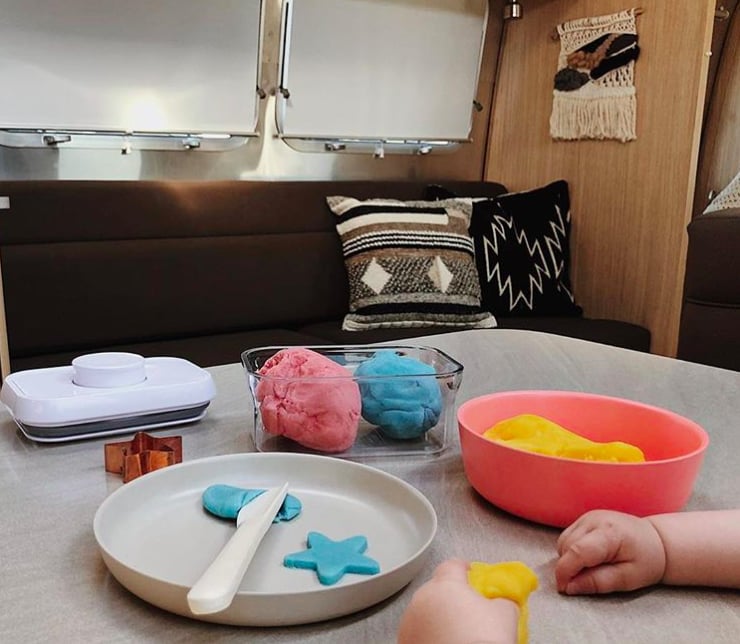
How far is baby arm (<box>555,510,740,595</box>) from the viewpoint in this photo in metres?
0.56

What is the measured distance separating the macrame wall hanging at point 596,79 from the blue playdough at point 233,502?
2217 mm

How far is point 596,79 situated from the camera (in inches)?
105

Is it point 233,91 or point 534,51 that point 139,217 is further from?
point 534,51

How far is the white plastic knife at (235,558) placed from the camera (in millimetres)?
471

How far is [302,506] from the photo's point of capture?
2.24 feet

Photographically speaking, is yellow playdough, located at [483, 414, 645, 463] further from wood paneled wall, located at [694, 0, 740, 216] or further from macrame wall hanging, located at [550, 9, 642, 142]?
wood paneled wall, located at [694, 0, 740, 216]

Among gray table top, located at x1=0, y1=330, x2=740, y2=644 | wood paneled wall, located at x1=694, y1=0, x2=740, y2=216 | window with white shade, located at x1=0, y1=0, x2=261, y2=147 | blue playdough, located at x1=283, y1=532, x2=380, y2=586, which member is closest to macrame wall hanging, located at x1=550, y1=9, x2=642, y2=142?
wood paneled wall, located at x1=694, y1=0, x2=740, y2=216

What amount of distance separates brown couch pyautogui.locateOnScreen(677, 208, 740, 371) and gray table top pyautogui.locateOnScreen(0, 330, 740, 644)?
3.43 ft

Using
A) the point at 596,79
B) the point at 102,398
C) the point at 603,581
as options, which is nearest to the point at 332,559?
the point at 603,581

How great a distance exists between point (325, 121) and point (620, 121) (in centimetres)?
91

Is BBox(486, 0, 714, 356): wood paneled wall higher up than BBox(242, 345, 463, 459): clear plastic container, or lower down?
higher up

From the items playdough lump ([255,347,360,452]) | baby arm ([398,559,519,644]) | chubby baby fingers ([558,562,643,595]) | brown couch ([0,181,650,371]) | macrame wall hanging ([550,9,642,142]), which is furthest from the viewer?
macrame wall hanging ([550,9,642,142])

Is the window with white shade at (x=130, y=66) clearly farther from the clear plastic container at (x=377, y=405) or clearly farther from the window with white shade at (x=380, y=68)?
the clear plastic container at (x=377, y=405)

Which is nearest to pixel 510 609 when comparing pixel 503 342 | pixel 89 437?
pixel 89 437
